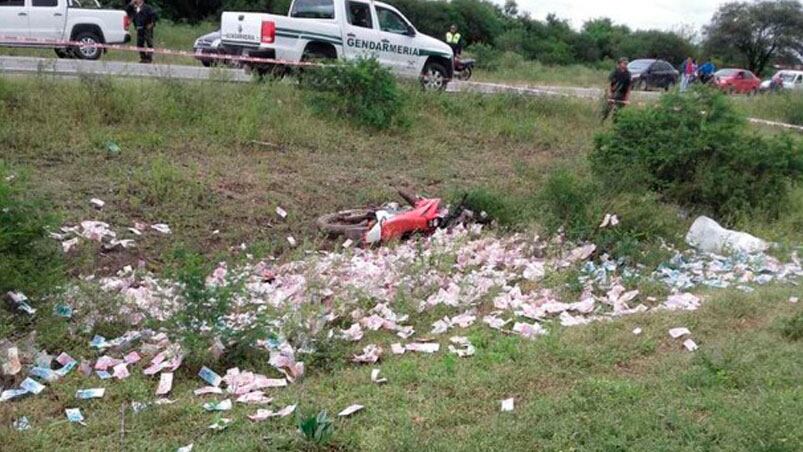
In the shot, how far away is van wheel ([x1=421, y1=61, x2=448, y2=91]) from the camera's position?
661 inches

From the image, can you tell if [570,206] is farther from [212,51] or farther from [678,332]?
[212,51]

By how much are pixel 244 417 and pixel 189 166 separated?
6.21m

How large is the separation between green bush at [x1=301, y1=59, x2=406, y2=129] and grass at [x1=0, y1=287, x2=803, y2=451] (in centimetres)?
822

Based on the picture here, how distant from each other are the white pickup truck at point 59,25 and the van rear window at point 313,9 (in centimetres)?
421

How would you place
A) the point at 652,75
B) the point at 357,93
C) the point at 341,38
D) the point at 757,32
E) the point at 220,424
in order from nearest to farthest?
the point at 220,424 → the point at 357,93 → the point at 341,38 → the point at 652,75 → the point at 757,32

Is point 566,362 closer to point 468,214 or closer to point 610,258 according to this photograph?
point 610,258

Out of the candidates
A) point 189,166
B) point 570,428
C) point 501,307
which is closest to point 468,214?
point 501,307

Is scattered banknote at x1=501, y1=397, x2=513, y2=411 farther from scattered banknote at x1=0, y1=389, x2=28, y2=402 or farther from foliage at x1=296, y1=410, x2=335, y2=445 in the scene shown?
scattered banknote at x1=0, y1=389, x2=28, y2=402

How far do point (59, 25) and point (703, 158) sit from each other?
13.5 metres

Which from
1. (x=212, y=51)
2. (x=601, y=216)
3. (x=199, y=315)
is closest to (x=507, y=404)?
(x=199, y=315)

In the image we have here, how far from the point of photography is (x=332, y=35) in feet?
50.1

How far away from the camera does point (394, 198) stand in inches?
396

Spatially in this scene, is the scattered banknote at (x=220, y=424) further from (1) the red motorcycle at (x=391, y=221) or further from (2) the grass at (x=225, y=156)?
(1) the red motorcycle at (x=391, y=221)

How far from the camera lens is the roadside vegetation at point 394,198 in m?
4.06
